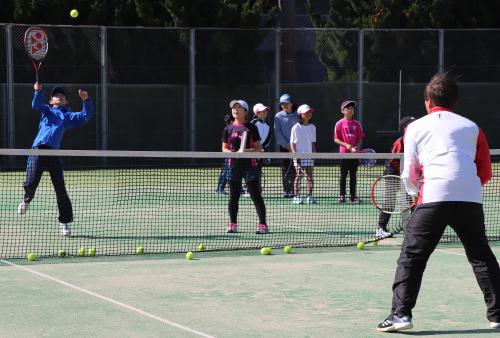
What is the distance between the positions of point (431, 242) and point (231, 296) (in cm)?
209

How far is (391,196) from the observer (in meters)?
11.5

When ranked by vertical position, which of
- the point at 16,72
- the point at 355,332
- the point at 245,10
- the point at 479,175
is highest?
the point at 245,10

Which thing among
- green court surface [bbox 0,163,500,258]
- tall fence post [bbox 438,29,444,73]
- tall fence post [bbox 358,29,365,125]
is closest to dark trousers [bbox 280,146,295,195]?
green court surface [bbox 0,163,500,258]

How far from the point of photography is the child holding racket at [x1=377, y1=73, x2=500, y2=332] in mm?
6734

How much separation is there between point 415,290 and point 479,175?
2.79 feet

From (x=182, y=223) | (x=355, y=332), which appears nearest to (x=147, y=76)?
(x=182, y=223)

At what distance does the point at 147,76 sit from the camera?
23.9 metres

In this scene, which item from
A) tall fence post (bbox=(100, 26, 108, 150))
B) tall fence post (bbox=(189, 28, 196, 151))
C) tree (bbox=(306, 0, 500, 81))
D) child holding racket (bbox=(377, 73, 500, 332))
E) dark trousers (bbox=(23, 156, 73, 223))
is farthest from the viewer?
tree (bbox=(306, 0, 500, 81))

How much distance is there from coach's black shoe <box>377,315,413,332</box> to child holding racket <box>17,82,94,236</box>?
594 cm

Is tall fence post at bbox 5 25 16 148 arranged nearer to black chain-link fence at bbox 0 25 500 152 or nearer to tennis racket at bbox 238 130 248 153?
black chain-link fence at bbox 0 25 500 152

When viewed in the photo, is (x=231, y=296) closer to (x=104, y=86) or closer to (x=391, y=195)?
(x=391, y=195)

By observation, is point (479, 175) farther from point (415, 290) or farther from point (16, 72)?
point (16, 72)

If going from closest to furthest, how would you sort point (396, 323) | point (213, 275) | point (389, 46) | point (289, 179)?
1. point (396, 323)
2. point (213, 275)
3. point (289, 179)
4. point (389, 46)

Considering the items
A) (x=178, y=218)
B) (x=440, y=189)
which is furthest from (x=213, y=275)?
(x=178, y=218)
